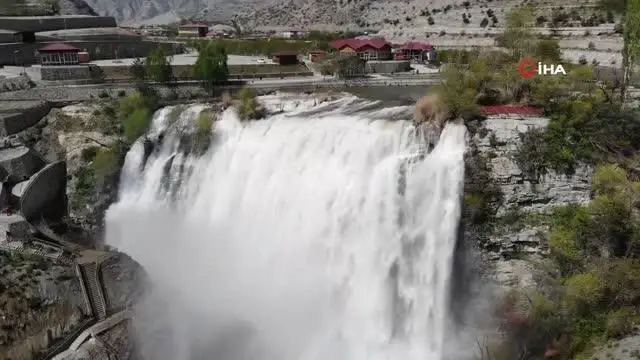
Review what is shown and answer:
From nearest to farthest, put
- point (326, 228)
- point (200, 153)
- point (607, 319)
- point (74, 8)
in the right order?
1. point (607, 319)
2. point (326, 228)
3. point (200, 153)
4. point (74, 8)

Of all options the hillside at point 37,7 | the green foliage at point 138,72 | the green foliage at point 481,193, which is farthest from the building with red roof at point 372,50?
the hillside at point 37,7

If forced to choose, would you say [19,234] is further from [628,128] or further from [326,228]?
[628,128]

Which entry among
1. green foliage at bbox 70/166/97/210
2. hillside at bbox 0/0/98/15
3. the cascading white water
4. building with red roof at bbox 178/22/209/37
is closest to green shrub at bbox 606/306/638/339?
the cascading white water

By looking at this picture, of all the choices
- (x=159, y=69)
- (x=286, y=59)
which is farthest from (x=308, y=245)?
(x=286, y=59)

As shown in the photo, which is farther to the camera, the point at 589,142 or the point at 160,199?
the point at 160,199

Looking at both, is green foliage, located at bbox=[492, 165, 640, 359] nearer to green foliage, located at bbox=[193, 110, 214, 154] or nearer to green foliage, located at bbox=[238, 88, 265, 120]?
green foliage, located at bbox=[238, 88, 265, 120]

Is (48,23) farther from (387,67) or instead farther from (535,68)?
(535,68)

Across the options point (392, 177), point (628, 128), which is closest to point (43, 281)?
point (392, 177)

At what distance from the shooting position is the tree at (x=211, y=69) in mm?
44656

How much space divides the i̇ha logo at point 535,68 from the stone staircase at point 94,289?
22.7 m

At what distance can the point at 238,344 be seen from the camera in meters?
25.0

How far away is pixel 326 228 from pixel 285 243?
8.28 feet

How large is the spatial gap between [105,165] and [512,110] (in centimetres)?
2337

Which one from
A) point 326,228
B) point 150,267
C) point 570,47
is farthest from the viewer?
point 570,47
